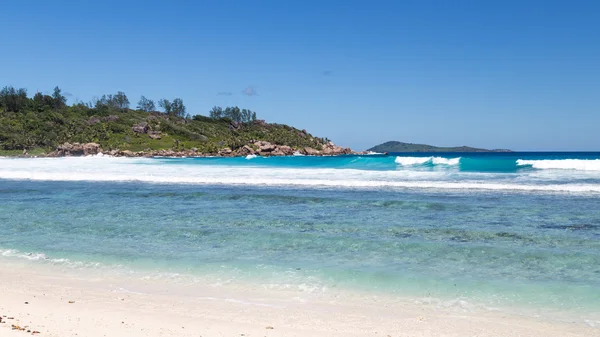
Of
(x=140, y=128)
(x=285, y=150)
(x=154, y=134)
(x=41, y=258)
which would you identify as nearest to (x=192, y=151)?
(x=154, y=134)

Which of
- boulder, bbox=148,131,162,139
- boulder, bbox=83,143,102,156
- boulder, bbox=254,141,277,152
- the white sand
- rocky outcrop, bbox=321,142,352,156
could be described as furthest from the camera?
rocky outcrop, bbox=321,142,352,156

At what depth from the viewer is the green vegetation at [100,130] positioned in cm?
11538

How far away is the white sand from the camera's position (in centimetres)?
630

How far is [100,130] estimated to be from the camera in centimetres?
13375

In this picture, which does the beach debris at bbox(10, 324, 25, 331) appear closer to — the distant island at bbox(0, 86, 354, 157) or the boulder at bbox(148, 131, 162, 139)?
the distant island at bbox(0, 86, 354, 157)

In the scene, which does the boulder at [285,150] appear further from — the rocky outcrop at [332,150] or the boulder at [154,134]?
the boulder at [154,134]

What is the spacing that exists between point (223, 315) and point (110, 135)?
134 meters

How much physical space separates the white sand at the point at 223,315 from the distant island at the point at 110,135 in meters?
106

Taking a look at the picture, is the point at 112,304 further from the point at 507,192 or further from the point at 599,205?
the point at 507,192

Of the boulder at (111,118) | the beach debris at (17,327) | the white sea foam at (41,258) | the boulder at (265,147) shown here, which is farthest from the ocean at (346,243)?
the boulder at (111,118)

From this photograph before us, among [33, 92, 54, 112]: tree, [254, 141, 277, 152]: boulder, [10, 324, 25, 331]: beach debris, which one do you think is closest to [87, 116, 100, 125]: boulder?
[33, 92, 54, 112]: tree

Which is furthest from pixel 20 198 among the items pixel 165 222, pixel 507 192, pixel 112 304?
pixel 507 192

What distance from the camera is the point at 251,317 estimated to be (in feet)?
22.7

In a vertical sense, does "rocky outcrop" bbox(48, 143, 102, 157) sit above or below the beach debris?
above
